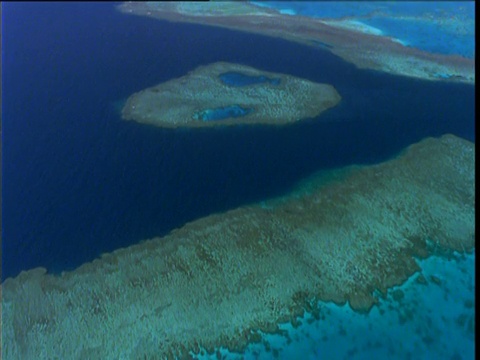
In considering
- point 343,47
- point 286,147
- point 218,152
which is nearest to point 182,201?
point 218,152

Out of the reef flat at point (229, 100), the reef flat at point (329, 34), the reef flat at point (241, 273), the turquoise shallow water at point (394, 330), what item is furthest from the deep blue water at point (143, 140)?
the turquoise shallow water at point (394, 330)

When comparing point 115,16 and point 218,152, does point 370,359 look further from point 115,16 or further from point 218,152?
point 115,16

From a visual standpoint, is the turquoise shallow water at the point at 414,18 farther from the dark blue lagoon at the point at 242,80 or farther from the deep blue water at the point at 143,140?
the dark blue lagoon at the point at 242,80

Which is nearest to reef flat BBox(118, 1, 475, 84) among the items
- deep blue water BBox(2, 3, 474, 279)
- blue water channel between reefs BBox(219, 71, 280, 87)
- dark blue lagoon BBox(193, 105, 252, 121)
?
deep blue water BBox(2, 3, 474, 279)

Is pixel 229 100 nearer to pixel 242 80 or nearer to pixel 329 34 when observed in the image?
pixel 242 80

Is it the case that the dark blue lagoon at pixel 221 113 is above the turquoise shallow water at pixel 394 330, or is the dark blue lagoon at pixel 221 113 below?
above

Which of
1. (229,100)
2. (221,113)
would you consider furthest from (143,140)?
(229,100)

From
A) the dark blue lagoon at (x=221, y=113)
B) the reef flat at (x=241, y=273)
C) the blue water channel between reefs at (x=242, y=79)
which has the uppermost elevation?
the blue water channel between reefs at (x=242, y=79)
